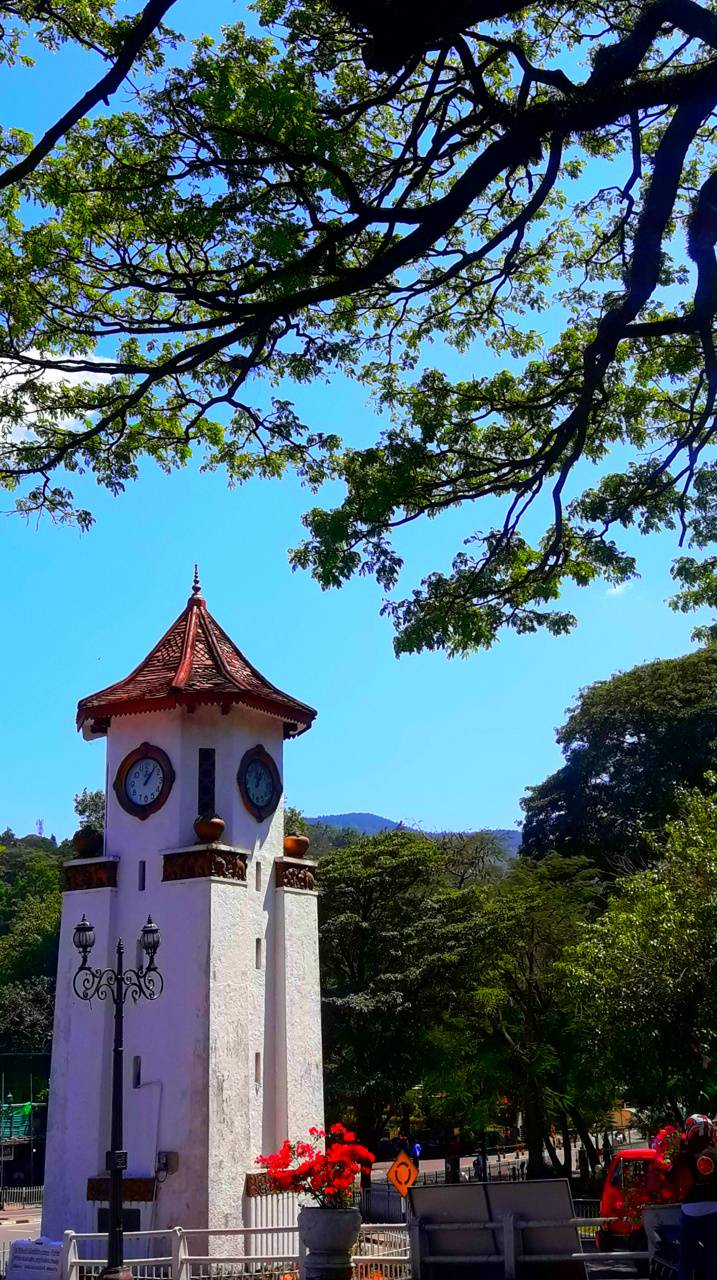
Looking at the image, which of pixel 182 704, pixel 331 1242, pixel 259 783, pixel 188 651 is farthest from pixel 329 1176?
pixel 188 651

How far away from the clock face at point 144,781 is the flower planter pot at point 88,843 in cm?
118

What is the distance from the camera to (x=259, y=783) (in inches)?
899

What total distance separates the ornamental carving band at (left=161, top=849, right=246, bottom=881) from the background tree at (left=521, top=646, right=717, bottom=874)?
24078 millimetres

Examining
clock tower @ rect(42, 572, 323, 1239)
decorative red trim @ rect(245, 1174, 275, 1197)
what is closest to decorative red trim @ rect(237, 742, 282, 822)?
clock tower @ rect(42, 572, 323, 1239)

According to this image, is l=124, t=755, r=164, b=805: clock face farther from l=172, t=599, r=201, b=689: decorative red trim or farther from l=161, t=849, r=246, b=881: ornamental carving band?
l=172, t=599, r=201, b=689: decorative red trim

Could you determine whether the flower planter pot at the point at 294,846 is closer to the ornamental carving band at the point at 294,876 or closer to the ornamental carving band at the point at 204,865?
the ornamental carving band at the point at 294,876

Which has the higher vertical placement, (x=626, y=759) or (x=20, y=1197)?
(x=626, y=759)

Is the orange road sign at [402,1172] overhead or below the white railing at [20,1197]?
overhead

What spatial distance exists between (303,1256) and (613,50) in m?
12.1

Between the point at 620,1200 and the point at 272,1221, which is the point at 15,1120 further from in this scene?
the point at 620,1200

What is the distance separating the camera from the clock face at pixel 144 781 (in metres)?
22.0

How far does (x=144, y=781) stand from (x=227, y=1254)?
314 inches

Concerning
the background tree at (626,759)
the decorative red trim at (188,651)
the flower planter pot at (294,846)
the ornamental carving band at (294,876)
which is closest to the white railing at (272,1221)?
the ornamental carving band at (294,876)

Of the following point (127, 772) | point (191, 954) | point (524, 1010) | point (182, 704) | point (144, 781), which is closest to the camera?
point (191, 954)
